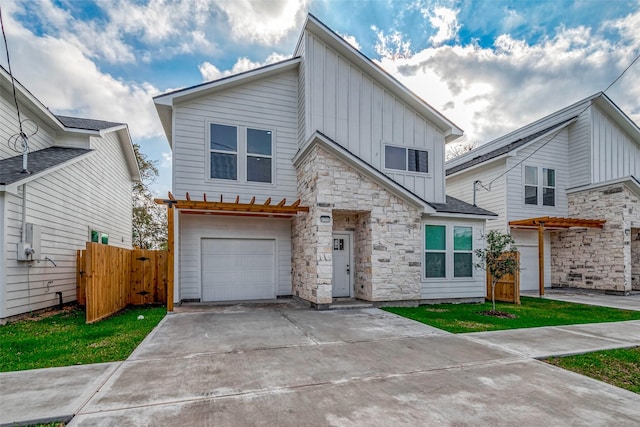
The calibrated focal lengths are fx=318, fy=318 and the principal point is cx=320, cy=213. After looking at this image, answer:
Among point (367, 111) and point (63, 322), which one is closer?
point (63, 322)

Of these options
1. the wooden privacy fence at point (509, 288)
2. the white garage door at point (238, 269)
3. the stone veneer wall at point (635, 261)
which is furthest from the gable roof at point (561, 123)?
the white garage door at point (238, 269)

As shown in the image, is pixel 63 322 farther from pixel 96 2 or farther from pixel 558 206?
pixel 558 206

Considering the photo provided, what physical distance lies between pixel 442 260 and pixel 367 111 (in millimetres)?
5457

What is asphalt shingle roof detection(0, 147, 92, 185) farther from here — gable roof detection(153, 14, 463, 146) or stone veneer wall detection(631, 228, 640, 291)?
stone veneer wall detection(631, 228, 640, 291)

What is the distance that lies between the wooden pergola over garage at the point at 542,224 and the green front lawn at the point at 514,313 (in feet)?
7.10

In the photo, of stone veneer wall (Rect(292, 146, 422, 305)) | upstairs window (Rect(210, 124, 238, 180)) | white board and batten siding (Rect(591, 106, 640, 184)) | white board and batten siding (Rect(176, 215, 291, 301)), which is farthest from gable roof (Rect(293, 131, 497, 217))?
white board and batten siding (Rect(591, 106, 640, 184))

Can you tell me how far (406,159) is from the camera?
11039mm

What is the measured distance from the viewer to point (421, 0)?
11.1 m

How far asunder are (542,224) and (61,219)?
633 inches

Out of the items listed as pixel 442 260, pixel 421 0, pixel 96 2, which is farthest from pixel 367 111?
pixel 96 2

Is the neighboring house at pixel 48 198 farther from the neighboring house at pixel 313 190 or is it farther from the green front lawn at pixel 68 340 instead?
the neighboring house at pixel 313 190

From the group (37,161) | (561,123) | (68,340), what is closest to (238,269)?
(68,340)

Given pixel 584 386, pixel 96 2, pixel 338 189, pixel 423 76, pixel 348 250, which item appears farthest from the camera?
pixel 423 76

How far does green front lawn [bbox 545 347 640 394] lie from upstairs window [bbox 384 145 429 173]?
7.23 m
